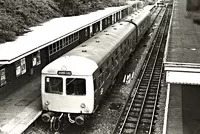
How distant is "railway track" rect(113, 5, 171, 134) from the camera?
12.2 m

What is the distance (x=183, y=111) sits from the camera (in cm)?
1381

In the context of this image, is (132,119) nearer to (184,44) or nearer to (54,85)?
(54,85)

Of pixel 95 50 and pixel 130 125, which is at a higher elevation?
pixel 95 50

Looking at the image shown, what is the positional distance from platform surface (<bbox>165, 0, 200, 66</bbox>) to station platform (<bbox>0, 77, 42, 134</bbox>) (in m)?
5.93

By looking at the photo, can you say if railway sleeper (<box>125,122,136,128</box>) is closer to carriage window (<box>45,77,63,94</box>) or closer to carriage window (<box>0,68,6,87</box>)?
carriage window (<box>45,77,63,94</box>)

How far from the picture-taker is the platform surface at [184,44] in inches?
417

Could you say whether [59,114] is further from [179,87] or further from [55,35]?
[179,87]

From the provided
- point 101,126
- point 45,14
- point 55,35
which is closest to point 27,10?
point 45,14

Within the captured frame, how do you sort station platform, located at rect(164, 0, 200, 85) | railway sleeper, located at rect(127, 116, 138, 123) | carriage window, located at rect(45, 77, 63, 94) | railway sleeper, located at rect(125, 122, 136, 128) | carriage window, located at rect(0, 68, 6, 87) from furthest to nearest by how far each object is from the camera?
carriage window, located at rect(0, 68, 6, 87) < railway sleeper, located at rect(127, 116, 138, 123) < railway sleeper, located at rect(125, 122, 136, 128) < carriage window, located at rect(45, 77, 63, 94) < station platform, located at rect(164, 0, 200, 85)

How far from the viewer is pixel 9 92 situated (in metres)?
15.5

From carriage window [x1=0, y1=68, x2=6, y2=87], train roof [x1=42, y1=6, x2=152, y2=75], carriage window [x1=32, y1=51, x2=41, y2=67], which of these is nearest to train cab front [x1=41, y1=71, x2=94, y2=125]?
train roof [x1=42, y1=6, x2=152, y2=75]

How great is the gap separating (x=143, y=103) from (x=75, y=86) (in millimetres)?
4262

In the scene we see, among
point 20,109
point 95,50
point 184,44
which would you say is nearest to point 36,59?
point 20,109

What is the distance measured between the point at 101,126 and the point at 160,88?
5775 mm
